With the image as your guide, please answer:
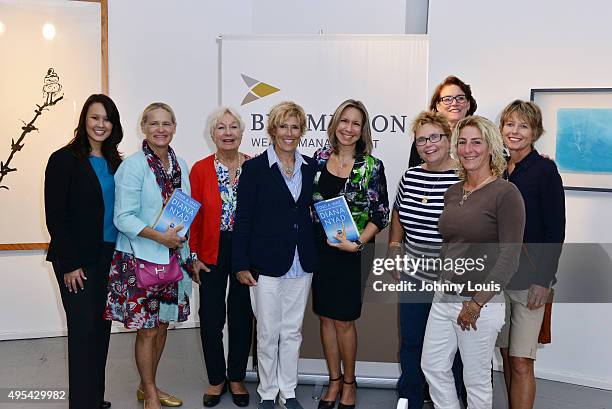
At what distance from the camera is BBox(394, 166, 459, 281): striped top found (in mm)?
2682

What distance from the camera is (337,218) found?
289 centimetres

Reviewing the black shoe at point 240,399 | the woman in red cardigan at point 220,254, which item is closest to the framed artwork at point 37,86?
the woman in red cardigan at point 220,254

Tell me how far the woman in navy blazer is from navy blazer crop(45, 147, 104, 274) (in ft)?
2.18

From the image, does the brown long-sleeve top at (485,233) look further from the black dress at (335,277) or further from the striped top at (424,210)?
the black dress at (335,277)

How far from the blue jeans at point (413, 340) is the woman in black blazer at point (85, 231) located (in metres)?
1.42

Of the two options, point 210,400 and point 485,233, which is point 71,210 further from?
point 485,233

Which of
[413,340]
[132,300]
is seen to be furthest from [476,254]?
[132,300]

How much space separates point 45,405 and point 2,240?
1.59 metres

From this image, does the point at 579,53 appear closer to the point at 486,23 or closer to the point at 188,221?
the point at 486,23

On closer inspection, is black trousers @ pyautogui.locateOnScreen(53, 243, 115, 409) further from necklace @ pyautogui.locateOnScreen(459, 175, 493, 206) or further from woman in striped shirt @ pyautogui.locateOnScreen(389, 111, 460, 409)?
necklace @ pyautogui.locateOnScreen(459, 175, 493, 206)

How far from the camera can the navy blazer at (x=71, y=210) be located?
270 centimetres

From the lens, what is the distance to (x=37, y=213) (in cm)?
443

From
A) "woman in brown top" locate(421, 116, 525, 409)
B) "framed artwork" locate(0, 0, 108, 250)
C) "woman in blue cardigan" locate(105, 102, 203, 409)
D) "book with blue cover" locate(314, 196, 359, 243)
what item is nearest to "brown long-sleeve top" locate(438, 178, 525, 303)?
"woman in brown top" locate(421, 116, 525, 409)

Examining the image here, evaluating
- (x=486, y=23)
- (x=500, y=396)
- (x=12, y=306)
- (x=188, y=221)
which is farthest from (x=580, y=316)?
(x=12, y=306)
